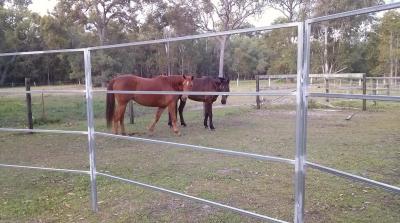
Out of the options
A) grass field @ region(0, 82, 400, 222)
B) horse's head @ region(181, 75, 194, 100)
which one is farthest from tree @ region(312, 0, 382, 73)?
horse's head @ region(181, 75, 194, 100)

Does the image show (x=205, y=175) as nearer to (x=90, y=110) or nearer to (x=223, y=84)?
(x=90, y=110)

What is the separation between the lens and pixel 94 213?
3.26m

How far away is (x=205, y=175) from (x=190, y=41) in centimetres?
182

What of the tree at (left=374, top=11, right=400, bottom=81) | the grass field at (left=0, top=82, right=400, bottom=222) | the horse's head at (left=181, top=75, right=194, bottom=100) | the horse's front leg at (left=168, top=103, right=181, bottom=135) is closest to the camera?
the tree at (left=374, top=11, right=400, bottom=81)

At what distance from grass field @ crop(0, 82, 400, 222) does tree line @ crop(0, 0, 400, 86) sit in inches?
36.0

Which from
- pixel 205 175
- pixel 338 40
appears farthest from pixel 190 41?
pixel 338 40

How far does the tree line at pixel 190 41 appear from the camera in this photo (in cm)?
228

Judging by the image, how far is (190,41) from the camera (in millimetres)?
4906

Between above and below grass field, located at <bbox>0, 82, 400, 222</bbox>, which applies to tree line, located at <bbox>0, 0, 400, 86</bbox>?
above

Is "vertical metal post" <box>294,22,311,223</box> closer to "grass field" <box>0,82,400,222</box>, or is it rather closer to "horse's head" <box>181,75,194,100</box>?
"grass field" <box>0,82,400,222</box>

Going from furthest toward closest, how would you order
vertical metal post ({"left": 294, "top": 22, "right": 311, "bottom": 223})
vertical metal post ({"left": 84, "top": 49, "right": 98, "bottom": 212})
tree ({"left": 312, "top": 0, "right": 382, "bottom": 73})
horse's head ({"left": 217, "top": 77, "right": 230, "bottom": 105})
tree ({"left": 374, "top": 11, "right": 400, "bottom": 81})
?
horse's head ({"left": 217, "top": 77, "right": 230, "bottom": 105}) < vertical metal post ({"left": 84, "top": 49, "right": 98, "bottom": 212}) < tree ({"left": 312, "top": 0, "right": 382, "bottom": 73}) < tree ({"left": 374, "top": 11, "right": 400, "bottom": 81}) < vertical metal post ({"left": 294, "top": 22, "right": 311, "bottom": 223})

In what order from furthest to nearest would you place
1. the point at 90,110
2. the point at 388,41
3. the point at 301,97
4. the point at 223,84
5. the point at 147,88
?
the point at 223,84 < the point at 147,88 < the point at 90,110 < the point at 388,41 < the point at 301,97

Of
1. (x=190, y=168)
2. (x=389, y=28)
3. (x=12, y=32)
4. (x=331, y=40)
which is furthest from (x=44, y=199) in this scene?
(x=12, y=32)

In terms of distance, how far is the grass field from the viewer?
3191 mm
